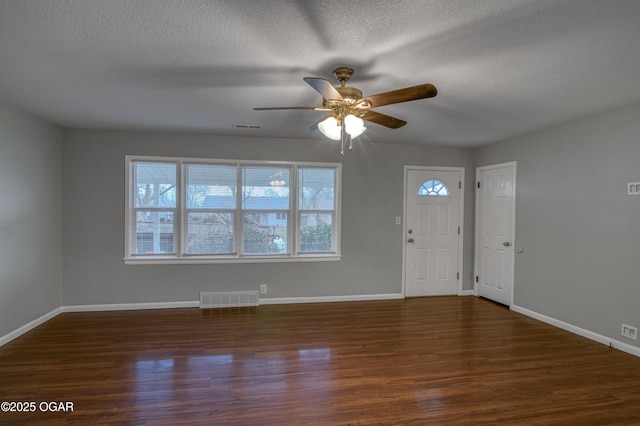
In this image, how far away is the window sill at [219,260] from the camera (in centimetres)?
423

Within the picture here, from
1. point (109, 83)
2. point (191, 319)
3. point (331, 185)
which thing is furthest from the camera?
point (331, 185)

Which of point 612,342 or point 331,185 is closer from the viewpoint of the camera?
point 612,342

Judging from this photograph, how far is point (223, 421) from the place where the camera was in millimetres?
2031

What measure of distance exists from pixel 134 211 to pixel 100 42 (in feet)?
9.08

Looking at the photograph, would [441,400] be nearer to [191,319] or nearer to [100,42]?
[191,319]

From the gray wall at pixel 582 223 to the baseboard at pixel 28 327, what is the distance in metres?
5.99

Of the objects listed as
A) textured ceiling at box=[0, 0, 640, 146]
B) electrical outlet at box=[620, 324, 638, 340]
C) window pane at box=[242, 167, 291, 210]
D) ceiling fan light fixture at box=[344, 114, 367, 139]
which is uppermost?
textured ceiling at box=[0, 0, 640, 146]

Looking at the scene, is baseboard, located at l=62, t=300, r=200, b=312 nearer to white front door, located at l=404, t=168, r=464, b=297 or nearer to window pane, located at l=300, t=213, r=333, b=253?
window pane, located at l=300, t=213, r=333, b=253

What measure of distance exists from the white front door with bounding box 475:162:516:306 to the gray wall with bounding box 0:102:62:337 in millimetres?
5977

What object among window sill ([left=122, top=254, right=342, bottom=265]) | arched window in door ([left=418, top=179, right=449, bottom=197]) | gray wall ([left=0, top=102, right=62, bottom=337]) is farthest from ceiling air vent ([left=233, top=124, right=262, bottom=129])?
arched window in door ([left=418, top=179, right=449, bottom=197])

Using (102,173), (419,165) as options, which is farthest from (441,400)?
(102,173)

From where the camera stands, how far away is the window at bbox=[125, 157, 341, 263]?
4309 mm

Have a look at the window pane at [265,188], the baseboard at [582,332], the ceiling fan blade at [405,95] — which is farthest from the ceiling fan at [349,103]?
the baseboard at [582,332]

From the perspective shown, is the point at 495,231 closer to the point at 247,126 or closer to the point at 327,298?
the point at 327,298
